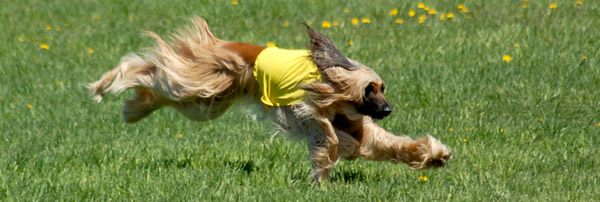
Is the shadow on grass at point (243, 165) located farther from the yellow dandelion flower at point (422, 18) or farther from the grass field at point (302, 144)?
the yellow dandelion flower at point (422, 18)

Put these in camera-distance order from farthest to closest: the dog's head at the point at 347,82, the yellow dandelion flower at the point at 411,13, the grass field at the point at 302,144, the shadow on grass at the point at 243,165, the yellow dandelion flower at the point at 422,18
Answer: the yellow dandelion flower at the point at 411,13 → the yellow dandelion flower at the point at 422,18 → the shadow on grass at the point at 243,165 → the grass field at the point at 302,144 → the dog's head at the point at 347,82

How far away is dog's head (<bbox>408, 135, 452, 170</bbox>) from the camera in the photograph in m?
5.67

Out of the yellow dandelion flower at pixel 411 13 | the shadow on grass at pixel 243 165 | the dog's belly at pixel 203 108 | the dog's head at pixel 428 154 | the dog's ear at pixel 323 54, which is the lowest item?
the yellow dandelion flower at pixel 411 13

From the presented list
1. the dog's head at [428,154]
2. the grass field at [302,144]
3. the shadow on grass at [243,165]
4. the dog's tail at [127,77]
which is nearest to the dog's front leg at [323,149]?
the grass field at [302,144]

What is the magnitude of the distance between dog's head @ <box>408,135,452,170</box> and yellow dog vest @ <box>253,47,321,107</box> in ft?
2.45

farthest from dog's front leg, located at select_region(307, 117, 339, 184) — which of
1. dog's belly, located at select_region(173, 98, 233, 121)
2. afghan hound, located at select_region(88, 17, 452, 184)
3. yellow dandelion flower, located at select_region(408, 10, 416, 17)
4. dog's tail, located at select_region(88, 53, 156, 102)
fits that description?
yellow dandelion flower, located at select_region(408, 10, 416, 17)

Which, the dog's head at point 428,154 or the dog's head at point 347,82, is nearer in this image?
the dog's head at point 347,82

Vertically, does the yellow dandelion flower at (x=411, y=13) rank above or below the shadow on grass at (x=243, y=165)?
below

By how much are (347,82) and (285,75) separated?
409 millimetres

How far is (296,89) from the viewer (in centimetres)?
568

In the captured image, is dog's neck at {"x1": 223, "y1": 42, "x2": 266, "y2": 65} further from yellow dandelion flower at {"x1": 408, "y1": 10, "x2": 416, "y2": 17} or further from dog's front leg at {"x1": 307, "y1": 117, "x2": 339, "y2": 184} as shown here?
yellow dandelion flower at {"x1": 408, "y1": 10, "x2": 416, "y2": 17}

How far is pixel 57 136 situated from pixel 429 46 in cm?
428

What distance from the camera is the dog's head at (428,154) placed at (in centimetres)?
567

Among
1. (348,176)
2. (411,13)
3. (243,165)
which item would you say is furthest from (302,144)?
(411,13)
